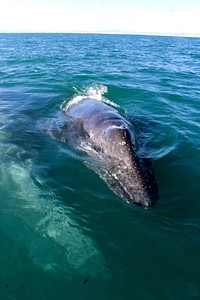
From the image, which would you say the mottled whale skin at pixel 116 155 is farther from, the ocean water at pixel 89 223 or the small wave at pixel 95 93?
the small wave at pixel 95 93

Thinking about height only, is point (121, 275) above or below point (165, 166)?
below

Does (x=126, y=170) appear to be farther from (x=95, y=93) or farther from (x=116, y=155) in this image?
(x=95, y=93)

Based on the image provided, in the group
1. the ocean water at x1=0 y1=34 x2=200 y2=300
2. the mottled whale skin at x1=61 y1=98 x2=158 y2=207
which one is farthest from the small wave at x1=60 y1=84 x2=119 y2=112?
the mottled whale skin at x1=61 y1=98 x2=158 y2=207

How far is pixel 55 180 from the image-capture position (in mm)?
9750

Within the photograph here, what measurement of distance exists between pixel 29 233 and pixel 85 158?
394 cm

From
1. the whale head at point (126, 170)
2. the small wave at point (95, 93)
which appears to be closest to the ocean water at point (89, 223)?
the whale head at point (126, 170)

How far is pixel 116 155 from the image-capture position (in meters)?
9.73

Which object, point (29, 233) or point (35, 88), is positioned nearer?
point (29, 233)

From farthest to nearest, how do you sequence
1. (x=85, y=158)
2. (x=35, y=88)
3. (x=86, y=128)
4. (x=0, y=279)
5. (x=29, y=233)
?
(x=35, y=88) < (x=86, y=128) < (x=85, y=158) < (x=29, y=233) < (x=0, y=279)

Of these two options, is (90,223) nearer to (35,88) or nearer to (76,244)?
(76,244)

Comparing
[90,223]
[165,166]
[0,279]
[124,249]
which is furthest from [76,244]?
[165,166]

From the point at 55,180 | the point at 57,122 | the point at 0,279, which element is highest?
the point at 57,122

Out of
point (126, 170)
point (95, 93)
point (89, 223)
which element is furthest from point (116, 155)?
point (95, 93)

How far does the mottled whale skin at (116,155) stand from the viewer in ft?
28.0
